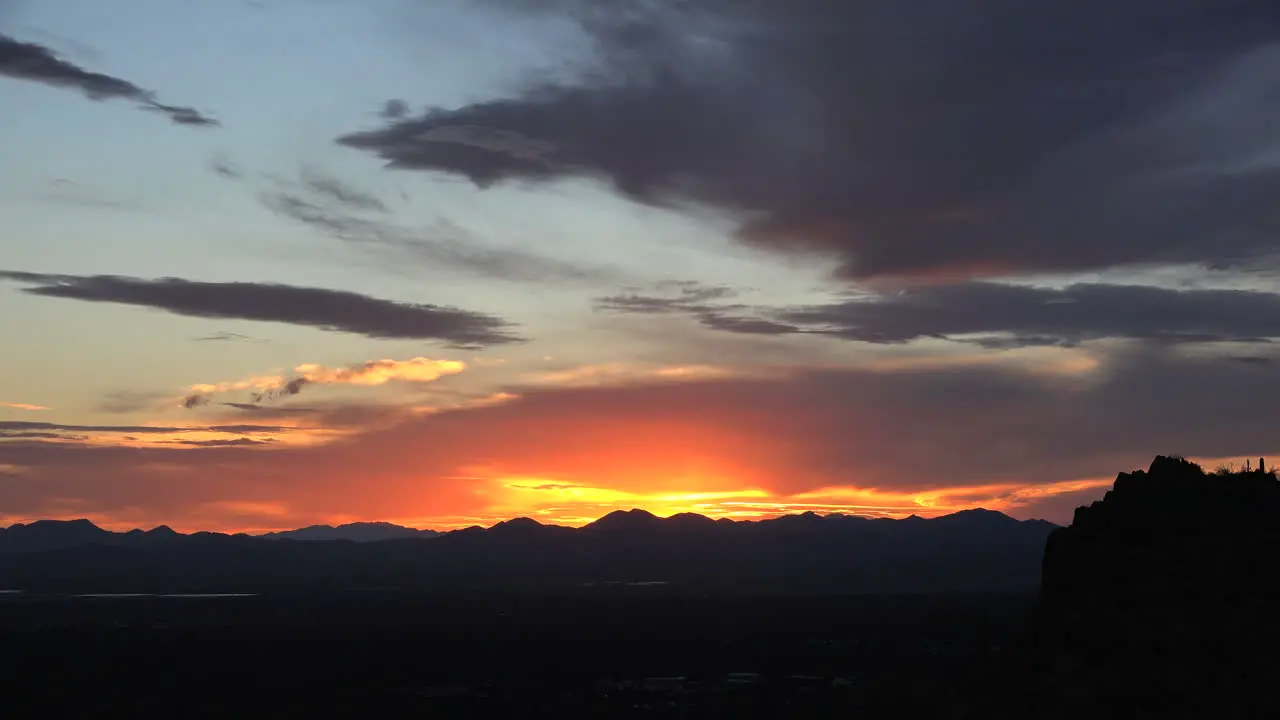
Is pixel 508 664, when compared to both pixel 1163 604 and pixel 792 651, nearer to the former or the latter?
pixel 792 651

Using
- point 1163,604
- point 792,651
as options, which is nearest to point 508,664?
point 792,651

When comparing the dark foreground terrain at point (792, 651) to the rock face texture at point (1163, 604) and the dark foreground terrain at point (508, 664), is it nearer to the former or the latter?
the rock face texture at point (1163, 604)

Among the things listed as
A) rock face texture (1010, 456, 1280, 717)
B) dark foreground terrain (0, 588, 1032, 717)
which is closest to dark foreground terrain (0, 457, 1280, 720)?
rock face texture (1010, 456, 1280, 717)

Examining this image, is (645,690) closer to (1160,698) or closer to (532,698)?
(532,698)

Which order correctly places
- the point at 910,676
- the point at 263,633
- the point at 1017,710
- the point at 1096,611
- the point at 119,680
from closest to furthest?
1. the point at 1017,710
2. the point at 1096,611
3. the point at 910,676
4. the point at 119,680
5. the point at 263,633

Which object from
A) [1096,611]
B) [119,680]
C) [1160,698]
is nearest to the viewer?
[1160,698]

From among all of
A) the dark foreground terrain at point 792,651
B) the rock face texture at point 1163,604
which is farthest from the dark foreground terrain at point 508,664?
the rock face texture at point 1163,604

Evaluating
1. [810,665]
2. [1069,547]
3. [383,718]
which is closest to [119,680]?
[383,718]
